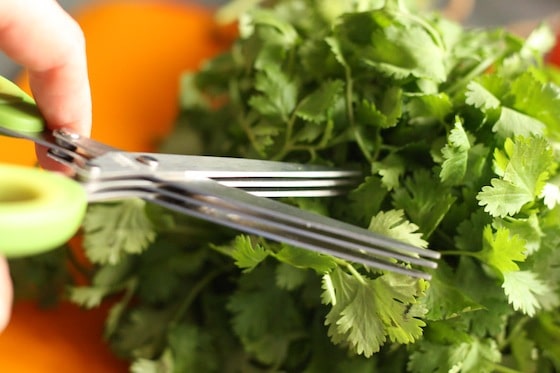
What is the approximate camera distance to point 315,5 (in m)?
1.00

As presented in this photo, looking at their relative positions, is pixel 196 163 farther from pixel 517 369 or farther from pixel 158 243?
pixel 517 369

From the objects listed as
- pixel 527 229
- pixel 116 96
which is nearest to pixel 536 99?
pixel 527 229

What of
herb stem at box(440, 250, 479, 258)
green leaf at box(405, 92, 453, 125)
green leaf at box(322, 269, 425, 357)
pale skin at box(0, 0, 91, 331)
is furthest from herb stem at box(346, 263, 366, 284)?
pale skin at box(0, 0, 91, 331)

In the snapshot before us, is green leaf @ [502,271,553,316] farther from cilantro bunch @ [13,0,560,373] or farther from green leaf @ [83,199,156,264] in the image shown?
green leaf @ [83,199,156,264]

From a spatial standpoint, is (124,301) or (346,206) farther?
(124,301)

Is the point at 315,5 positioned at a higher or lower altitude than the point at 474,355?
higher

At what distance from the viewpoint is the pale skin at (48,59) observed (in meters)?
0.62

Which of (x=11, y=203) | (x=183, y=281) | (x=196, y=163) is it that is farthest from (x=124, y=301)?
(x=11, y=203)

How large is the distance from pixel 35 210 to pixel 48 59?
234 mm

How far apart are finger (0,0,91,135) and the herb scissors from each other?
0.9 inches

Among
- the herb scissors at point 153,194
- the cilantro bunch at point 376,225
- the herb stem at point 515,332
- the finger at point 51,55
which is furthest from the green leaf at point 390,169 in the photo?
the finger at point 51,55

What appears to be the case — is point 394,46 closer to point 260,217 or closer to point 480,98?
point 480,98

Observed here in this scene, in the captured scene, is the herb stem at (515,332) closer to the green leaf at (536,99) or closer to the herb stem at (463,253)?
the herb stem at (463,253)

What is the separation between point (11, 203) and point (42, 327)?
1.55ft
